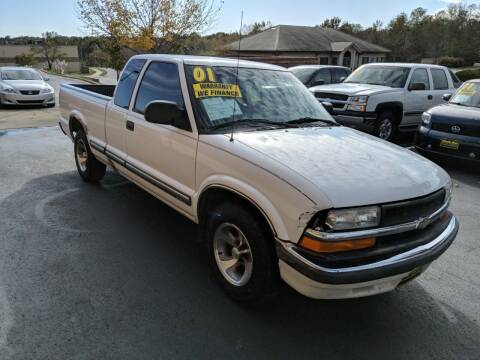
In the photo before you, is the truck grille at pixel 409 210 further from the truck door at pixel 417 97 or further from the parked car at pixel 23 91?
the parked car at pixel 23 91

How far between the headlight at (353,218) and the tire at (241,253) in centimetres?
51

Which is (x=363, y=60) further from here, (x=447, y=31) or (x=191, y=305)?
(x=191, y=305)

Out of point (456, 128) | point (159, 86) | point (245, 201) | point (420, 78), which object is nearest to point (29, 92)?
point (159, 86)

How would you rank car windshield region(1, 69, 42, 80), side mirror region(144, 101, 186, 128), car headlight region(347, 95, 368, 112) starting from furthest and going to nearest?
1. car windshield region(1, 69, 42, 80)
2. car headlight region(347, 95, 368, 112)
3. side mirror region(144, 101, 186, 128)

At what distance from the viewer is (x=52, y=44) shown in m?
73.5

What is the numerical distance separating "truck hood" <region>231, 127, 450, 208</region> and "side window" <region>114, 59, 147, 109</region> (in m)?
1.88

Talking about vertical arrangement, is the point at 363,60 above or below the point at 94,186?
above

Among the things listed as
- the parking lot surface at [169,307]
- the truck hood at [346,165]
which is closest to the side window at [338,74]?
the parking lot surface at [169,307]

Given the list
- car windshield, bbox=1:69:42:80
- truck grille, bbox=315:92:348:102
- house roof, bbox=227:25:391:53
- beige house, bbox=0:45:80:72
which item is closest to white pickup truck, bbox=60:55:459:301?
truck grille, bbox=315:92:348:102

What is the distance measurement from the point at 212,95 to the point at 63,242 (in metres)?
2.10

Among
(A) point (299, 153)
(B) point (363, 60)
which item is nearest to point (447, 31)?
(B) point (363, 60)

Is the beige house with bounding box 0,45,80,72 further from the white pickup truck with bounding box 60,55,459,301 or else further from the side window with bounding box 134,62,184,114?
the white pickup truck with bounding box 60,55,459,301

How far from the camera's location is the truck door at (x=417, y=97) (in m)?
9.46

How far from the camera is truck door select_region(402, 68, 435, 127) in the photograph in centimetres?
946
